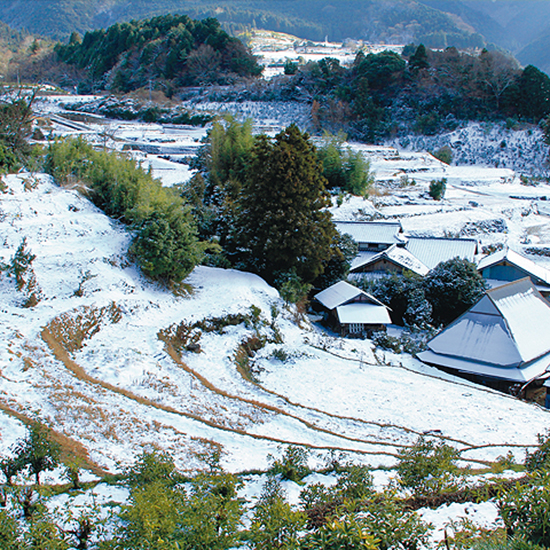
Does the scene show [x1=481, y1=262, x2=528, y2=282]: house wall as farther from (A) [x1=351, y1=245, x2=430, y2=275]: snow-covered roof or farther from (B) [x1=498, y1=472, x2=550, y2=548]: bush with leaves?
(B) [x1=498, y1=472, x2=550, y2=548]: bush with leaves

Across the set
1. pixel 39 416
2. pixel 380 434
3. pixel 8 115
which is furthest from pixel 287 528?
pixel 8 115

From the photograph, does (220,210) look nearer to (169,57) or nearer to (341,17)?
(169,57)

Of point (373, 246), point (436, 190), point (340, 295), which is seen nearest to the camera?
point (340, 295)

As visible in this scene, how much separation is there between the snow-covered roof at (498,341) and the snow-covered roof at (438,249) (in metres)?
6.91

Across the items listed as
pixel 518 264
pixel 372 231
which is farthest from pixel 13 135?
pixel 518 264

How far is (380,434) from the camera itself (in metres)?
8.34

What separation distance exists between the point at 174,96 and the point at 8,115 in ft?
163

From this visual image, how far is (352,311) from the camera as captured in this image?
1598 cm

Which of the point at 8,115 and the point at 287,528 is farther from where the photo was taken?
the point at 8,115

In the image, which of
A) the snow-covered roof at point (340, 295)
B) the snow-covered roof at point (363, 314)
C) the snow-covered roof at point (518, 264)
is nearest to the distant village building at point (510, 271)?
the snow-covered roof at point (518, 264)

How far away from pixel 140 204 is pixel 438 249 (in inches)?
606

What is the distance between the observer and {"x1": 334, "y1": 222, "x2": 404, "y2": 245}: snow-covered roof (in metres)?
22.8

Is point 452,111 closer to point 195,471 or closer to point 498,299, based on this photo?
point 498,299

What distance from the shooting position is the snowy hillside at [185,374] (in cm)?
686
